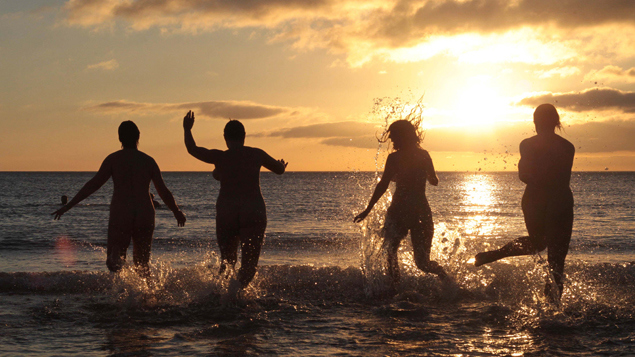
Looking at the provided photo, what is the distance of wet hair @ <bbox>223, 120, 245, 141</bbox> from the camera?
568 cm

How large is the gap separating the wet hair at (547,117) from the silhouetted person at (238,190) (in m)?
2.94

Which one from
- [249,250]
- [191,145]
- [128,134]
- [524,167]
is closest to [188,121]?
[191,145]

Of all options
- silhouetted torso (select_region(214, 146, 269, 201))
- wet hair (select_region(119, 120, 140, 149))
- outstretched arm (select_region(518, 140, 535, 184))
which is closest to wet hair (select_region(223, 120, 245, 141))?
silhouetted torso (select_region(214, 146, 269, 201))

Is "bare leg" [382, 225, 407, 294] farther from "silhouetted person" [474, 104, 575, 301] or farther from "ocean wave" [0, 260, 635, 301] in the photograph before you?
"silhouetted person" [474, 104, 575, 301]

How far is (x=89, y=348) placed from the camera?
4609 millimetres

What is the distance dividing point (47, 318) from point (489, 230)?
18275 mm

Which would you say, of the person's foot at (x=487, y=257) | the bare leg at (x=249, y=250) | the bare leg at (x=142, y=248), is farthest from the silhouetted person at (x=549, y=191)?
the bare leg at (x=142, y=248)

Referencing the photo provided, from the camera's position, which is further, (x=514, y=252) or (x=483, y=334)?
(x=514, y=252)

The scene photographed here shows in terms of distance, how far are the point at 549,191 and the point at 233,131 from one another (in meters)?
3.51

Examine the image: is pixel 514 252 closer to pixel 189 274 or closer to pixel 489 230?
pixel 189 274

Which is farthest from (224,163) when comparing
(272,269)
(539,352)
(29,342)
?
(272,269)

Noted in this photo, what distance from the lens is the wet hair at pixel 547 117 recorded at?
5.89m

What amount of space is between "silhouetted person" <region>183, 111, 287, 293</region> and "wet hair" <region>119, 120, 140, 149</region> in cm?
82

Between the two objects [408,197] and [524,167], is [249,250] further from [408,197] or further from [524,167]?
[524,167]
